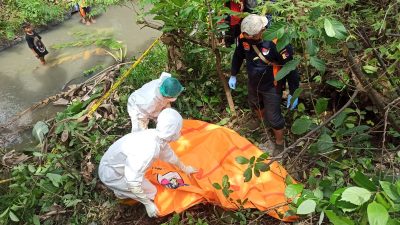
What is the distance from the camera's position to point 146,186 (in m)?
3.22

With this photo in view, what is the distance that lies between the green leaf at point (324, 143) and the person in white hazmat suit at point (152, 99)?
1.45m

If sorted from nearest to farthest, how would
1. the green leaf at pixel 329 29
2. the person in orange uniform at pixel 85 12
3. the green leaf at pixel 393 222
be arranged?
the green leaf at pixel 393 222 → the green leaf at pixel 329 29 → the person in orange uniform at pixel 85 12

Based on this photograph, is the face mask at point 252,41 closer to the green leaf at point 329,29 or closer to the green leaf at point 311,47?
the green leaf at point 311,47

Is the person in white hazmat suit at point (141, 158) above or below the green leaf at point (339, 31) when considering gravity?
below

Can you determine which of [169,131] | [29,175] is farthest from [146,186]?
[29,175]

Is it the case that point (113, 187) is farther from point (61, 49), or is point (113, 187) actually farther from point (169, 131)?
point (61, 49)

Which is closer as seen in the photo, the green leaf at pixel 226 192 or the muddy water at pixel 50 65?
the green leaf at pixel 226 192

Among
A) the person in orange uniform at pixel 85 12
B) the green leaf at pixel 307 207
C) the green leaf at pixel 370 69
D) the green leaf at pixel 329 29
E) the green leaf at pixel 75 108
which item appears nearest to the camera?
the green leaf at pixel 307 207

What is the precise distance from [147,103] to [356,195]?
2789mm

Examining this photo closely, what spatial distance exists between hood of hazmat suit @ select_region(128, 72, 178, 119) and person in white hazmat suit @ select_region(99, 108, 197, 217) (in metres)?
0.65

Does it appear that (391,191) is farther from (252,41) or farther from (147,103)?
(147,103)

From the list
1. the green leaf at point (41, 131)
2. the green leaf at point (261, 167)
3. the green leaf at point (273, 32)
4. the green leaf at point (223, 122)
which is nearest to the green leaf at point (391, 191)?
→ the green leaf at point (273, 32)

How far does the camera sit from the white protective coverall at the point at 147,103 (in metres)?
3.73

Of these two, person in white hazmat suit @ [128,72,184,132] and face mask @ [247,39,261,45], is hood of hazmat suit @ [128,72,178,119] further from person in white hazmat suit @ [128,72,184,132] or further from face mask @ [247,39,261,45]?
face mask @ [247,39,261,45]
